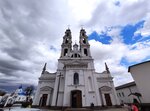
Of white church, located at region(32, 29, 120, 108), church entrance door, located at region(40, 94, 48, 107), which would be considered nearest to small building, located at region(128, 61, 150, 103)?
white church, located at region(32, 29, 120, 108)

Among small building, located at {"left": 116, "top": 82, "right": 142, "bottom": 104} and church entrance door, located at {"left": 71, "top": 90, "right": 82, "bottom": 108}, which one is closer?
church entrance door, located at {"left": 71, "top": 90, "right": 82, "bottom": 108}

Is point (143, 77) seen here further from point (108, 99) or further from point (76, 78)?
point (108, 99)

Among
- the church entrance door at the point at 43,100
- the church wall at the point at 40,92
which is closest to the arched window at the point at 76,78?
the church wall at the point at 40,92

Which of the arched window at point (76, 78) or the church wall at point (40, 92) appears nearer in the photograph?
the arched window at point (76, 78)

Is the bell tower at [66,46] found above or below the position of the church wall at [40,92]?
above

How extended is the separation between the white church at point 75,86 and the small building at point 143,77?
50.0 feet

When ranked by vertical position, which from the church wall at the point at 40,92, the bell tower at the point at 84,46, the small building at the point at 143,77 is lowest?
the small building at the point at 143,77

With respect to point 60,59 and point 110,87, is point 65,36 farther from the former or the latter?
point 110,87

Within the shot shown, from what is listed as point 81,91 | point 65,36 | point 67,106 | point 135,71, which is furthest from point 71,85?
point 65,36

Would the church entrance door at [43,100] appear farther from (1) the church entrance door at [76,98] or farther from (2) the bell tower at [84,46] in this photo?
(2) the bell tower at [84,46]

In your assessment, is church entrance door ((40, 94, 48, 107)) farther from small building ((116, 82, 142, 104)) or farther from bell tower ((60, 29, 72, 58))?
small building ((116, 82, 142, 104))

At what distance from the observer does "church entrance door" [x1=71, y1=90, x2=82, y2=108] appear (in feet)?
69.4

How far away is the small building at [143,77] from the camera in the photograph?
755 centimetres

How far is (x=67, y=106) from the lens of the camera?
68.1 ft
